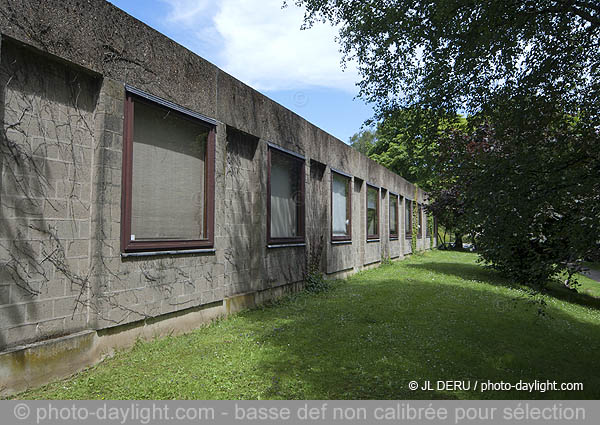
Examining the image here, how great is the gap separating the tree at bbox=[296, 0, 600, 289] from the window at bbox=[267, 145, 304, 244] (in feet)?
11.8

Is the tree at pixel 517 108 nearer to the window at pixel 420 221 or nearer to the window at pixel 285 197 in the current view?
the window at pixel 285 197

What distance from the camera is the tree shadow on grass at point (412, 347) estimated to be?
4461 millimetres

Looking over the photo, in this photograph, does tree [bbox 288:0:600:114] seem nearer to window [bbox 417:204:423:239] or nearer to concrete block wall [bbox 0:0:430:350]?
concrete block wall [bbox 0:0:430:350]

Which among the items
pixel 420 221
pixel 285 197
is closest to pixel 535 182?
pixel 285 197

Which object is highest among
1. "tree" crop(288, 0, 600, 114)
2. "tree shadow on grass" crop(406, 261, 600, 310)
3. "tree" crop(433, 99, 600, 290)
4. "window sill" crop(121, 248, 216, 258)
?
"tree" crop(288, 0, 600, 114)

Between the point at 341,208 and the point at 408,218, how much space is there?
11.5 meters

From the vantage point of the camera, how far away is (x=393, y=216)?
69.2 ft

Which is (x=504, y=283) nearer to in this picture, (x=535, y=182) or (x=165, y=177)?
(x=535, y=182)

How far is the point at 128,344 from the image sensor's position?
17.4 feet

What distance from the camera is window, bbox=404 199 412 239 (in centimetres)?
2339

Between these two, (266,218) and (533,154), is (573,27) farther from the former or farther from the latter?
(266,218)

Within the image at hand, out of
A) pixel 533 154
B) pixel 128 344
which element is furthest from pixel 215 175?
pixel 533 154

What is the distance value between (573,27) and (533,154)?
205 centimetres

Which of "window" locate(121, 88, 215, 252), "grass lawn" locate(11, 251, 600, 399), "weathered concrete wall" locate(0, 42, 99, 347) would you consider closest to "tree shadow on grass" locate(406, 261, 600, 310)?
"grass lawn" locate(11, 251, 600, 399)
